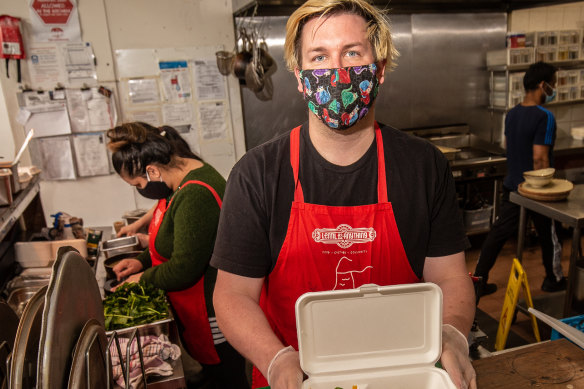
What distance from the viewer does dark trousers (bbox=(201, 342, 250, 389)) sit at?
212 cm

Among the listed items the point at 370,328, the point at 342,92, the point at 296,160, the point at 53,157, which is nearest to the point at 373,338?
the point at 370,328

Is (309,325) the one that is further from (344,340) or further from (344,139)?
(344,139)

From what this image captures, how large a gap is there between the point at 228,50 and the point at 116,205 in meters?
1.72

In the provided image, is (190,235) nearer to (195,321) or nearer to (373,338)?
(195,321)

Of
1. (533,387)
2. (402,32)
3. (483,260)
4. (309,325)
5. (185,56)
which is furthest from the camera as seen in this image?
(402,32)

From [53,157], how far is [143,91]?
94cm

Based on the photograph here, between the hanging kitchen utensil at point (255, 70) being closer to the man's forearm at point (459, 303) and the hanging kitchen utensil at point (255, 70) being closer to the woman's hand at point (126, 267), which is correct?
the woman's hand at point (126, 267)

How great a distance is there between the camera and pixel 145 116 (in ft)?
13.0

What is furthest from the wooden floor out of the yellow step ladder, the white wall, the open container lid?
the white wall

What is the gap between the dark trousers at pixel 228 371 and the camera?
212cm

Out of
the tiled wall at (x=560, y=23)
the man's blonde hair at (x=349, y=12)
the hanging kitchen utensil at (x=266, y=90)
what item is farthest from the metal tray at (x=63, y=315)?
the tiled wall at (x=560, y=23)

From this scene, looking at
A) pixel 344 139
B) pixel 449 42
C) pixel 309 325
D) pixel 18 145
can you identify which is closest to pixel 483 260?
pixel 449 42

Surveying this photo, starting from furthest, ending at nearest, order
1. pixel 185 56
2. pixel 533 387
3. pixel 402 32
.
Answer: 1. pixel 402 32
2. pixel 185 56
3. pixel 533 387

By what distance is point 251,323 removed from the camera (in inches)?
46.0
